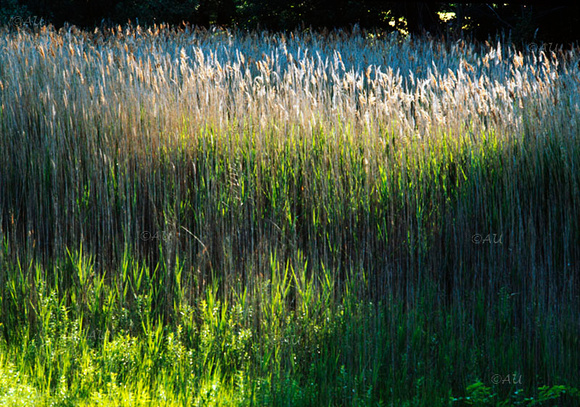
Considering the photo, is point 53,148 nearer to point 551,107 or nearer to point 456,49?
point 551,107

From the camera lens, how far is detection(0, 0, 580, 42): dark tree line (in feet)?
37.9

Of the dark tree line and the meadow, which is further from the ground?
the dark tree line

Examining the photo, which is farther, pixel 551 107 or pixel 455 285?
pixel 551 107

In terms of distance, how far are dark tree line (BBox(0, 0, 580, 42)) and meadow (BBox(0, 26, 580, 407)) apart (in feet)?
23.0

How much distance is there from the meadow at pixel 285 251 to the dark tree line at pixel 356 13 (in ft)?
23.0

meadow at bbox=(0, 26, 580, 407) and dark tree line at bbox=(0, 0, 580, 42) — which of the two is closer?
meadow at bbox=(0, 26, 580, 407)

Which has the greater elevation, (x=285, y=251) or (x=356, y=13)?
(x=356, y=13)

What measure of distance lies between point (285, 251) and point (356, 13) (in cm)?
1158

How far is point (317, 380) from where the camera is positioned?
9.12 feet

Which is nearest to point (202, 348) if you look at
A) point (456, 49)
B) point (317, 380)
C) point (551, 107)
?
point (317, 380)

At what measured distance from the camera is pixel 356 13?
1398 cm

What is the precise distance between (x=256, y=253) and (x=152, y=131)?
43.7 inches

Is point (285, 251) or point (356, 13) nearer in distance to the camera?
point (285, 251)

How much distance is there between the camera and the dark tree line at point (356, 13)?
11537mm
